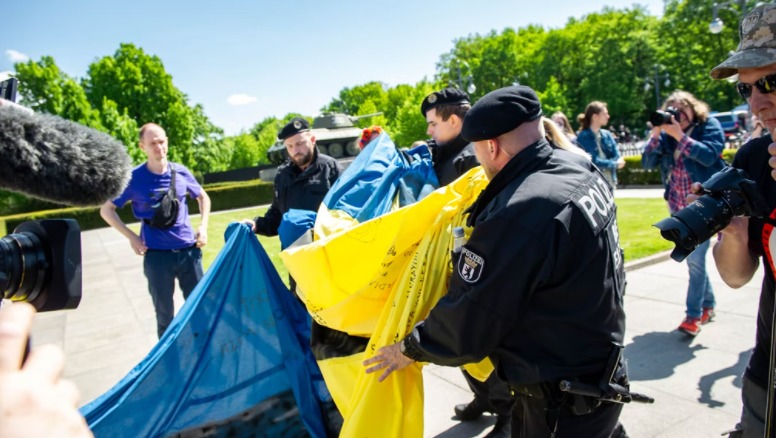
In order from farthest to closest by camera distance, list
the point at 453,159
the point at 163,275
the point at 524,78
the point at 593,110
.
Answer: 1. the point at 524,78
2. the point at 593,110
3. the point at 163,275
4. the point at 453,159

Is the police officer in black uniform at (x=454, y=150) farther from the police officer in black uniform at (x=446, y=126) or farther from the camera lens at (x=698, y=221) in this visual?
the camera lens at (x=698, y=221)

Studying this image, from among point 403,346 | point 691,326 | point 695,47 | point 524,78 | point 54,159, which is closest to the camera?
point 54,159

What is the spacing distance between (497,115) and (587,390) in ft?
3.42

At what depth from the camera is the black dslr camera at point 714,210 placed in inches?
64.4

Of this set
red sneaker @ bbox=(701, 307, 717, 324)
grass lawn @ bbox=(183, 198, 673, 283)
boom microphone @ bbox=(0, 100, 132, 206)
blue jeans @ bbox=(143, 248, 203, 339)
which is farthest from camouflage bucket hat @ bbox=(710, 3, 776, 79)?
grass lawn @ bbox=(183, 198, 673, 283)

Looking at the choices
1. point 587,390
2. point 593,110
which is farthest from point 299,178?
point 593,110

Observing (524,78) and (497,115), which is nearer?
(497,115)

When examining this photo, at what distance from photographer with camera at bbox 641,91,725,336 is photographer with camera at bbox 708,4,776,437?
236 centimetres

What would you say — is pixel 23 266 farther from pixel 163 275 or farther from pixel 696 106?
pixel 696 106

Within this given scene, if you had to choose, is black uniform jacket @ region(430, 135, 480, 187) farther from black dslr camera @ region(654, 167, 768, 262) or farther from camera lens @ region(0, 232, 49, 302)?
camera lens @ region(0, 232, 49, 302)

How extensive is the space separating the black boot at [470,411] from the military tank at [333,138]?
1895 cm

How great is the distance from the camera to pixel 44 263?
1.25 metres

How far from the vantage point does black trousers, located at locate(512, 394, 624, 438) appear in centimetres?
185

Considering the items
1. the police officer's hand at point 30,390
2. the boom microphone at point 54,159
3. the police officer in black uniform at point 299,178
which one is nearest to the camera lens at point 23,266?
the boom microphone at point 54,159
